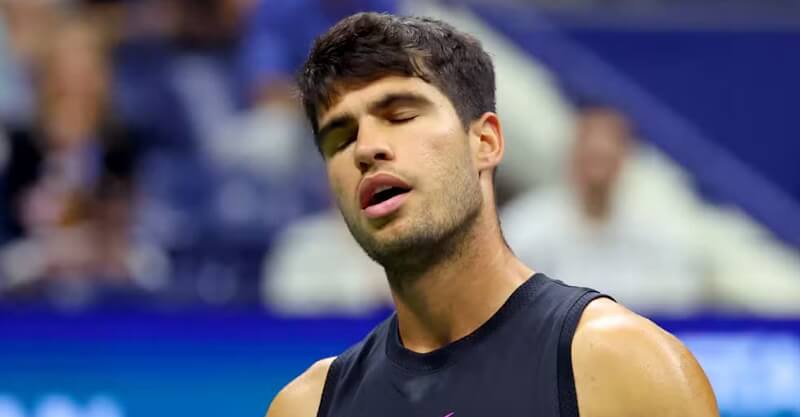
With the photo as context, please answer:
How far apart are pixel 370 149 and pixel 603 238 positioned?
3.45m

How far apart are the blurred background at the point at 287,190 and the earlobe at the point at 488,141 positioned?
8.42 feet

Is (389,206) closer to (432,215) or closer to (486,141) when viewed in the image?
(432,215)

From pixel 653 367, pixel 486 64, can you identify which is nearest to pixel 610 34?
pixel 486 64

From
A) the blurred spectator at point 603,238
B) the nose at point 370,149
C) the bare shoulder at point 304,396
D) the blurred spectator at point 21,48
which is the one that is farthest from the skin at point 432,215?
the blurred spectator at point 21,48

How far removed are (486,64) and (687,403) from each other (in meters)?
0.76

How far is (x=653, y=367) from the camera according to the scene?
7.09 feet

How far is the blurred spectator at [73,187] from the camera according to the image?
17.9 ft

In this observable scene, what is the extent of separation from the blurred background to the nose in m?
2.63

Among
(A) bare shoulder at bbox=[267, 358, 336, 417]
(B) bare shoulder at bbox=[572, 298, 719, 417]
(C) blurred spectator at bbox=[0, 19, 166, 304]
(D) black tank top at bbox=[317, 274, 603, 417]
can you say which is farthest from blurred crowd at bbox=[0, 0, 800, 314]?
(B) bare shoulder at bbox=[572, 298, 719, 417]

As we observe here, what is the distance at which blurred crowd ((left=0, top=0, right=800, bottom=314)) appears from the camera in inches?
219

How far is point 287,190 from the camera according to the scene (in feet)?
19.5

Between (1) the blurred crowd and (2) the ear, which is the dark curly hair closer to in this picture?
(2) the ear

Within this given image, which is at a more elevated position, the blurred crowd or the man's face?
the blurred crowd

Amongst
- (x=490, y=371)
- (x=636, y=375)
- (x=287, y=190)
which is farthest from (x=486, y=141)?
(x=287, y=190)
